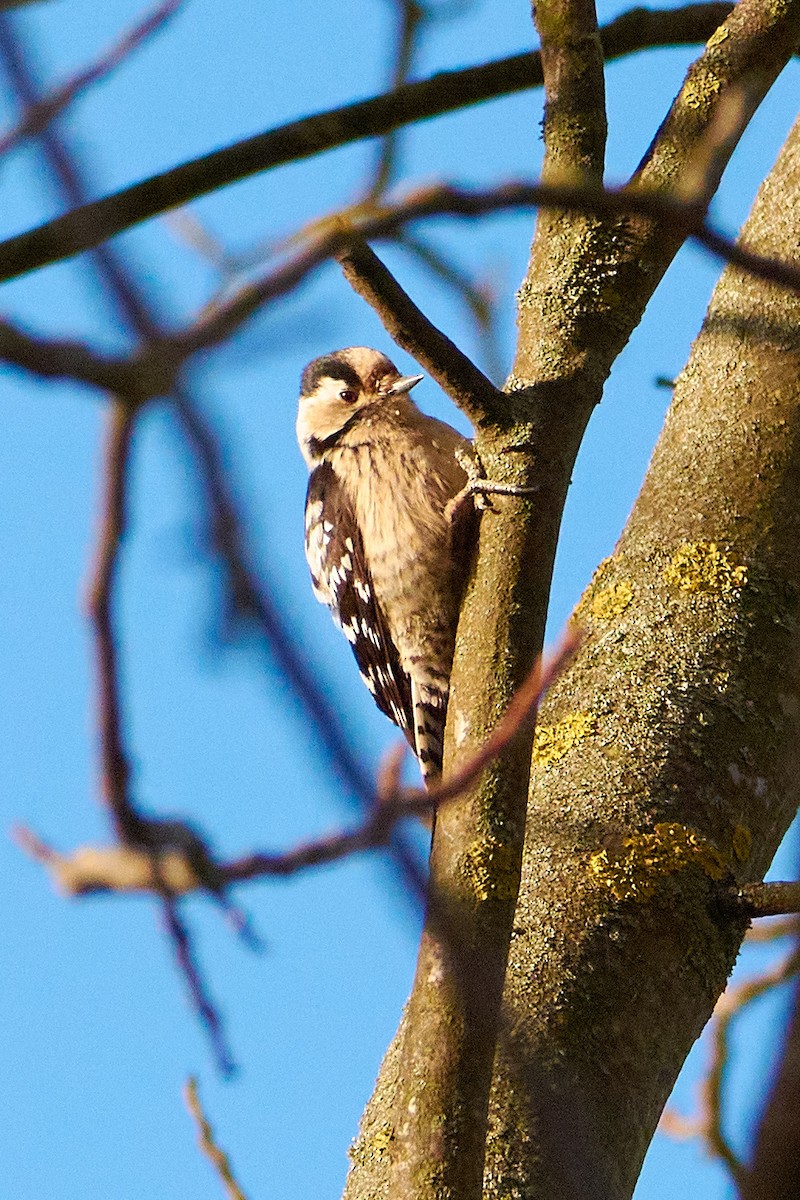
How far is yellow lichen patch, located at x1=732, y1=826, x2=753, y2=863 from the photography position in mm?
3199

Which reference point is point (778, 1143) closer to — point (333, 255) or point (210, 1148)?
point (333, 255)

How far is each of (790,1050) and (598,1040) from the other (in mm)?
1866

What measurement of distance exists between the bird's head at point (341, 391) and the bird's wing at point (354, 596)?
0.21 meters

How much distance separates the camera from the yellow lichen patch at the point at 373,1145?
3.00 meters

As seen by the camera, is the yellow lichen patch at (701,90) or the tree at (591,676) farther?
the yellow lichen patch at (701,90)

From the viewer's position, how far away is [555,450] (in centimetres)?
303

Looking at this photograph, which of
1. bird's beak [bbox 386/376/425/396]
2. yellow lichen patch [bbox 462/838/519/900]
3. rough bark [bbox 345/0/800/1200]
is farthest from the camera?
bird's beak [bbox 386/376/425/396]

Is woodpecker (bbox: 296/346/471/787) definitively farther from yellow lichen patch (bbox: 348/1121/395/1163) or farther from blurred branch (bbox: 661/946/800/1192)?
yellow lichen patch (bbox: 348/1121/395/1163)

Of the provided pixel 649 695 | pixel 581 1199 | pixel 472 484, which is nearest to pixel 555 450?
pixel 472 484

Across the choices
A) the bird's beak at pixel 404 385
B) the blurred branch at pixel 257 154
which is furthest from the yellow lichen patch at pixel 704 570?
the bird's beak at pixel 404 385

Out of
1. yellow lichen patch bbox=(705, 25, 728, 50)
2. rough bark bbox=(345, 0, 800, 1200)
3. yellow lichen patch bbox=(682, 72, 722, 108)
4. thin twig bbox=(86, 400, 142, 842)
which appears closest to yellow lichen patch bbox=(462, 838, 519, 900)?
rough bark bbox=(345, 0, 800, 1200)

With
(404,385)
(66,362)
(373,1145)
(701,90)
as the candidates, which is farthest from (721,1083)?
(404,385)

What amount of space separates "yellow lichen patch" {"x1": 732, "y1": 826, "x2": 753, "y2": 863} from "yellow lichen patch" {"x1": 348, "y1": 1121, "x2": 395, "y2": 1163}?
0.91m

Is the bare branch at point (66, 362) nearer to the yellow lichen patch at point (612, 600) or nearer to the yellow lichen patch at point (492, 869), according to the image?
the yellow lichen patch at point (492, 869)
